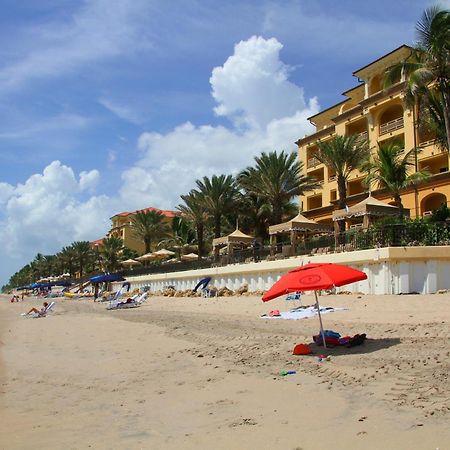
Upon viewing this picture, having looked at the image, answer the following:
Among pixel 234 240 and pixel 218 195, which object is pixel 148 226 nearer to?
pixel 218 195

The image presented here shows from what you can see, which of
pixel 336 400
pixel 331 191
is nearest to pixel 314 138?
pixel 331 191

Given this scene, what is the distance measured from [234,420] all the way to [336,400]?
1.26 metres

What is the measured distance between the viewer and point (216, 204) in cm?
4144

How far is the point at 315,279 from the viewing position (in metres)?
8.86

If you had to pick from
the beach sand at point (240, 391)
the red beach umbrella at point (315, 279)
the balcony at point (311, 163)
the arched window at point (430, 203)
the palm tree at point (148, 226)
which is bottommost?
the beach sand at point (240, 391)

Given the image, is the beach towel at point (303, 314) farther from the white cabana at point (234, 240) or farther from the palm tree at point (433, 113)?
the white cabana at point (234, 240)

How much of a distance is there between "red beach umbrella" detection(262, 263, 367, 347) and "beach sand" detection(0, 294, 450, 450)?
1.17 meters

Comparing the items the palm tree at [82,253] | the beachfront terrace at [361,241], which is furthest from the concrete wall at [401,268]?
A: the palm tree at [82,253]

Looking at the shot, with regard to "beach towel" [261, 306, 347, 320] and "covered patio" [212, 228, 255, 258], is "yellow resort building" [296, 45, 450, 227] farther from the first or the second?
"beach towel" [261, 306, 347, 320]

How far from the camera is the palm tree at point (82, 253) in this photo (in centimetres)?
9288

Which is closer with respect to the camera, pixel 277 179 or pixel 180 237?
pixel 277 179

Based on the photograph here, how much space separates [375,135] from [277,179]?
31.9 feet

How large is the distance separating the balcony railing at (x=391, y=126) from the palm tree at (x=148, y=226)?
1264 inches

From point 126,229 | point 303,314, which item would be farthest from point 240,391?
point 126,229
